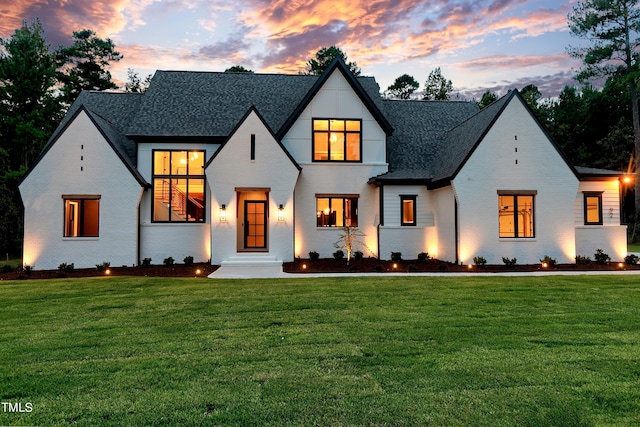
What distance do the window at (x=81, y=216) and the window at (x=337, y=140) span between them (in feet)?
31.8

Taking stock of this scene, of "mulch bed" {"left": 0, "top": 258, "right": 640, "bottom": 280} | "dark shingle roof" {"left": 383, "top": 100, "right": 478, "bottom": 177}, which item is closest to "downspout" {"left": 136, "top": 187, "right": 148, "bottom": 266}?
"mulch bed" {"left": 0, "top": 258, "right": 640, "bottom": 280}

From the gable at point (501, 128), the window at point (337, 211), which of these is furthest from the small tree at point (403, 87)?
the window at point (337, 211)

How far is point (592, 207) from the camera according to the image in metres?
15.3

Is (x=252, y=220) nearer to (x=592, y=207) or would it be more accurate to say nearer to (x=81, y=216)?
(x=81, y=216)

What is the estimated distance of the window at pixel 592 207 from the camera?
1523 cm

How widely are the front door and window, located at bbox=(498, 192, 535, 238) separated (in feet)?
33.3

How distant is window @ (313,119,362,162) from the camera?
54.6 feet

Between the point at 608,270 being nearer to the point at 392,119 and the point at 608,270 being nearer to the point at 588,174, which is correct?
the point at 588,174

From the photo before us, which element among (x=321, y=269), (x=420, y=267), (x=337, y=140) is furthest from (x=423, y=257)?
(x=337, y=140)

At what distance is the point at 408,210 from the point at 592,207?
306 inches

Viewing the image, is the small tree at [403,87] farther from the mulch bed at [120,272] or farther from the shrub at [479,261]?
the mulch bed at [120,272]

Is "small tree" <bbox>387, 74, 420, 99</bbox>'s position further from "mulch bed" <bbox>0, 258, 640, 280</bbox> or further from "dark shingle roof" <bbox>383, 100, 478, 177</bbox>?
"mulch bed" <bbox>0, 258, 640, 280</bbox>

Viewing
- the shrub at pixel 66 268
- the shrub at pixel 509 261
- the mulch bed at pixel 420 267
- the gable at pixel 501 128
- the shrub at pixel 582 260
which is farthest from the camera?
the gable at pixel 501 128

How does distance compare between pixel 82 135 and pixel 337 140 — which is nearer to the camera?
pixel 82 135
